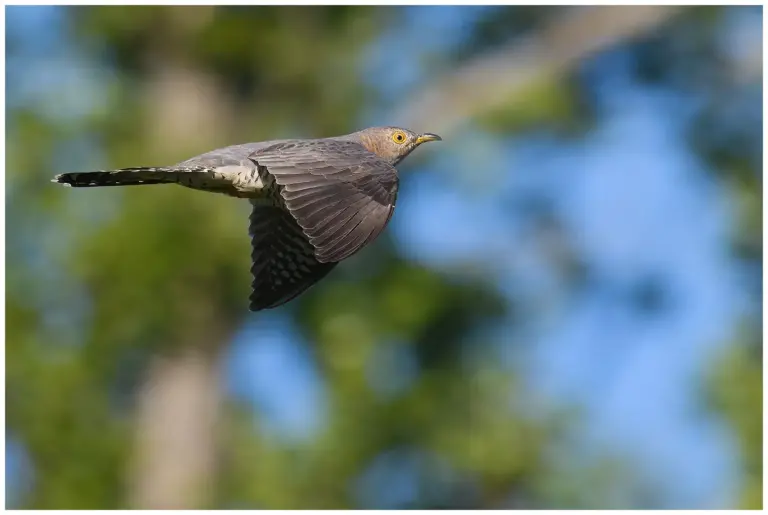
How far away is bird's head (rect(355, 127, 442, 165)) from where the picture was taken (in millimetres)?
5641

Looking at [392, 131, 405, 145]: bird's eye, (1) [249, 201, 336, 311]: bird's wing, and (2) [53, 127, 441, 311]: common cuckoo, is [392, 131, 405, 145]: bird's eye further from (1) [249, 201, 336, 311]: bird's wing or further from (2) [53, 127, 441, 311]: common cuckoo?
(1) [249, 201, 336, 311]: bird's wing

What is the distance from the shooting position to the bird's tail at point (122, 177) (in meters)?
4.32

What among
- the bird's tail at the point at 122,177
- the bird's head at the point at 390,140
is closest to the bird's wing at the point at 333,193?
the bird's tail at the point at 122,177

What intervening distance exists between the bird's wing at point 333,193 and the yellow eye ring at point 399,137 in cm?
93

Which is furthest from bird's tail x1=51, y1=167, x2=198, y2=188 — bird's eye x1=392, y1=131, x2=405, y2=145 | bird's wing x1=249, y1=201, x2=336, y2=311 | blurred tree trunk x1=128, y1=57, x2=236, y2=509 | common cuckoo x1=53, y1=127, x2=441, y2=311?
blurred tree trunk x1=128, y1=57, x2=236, y2=509

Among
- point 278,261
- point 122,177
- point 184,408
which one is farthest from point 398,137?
point 184,408

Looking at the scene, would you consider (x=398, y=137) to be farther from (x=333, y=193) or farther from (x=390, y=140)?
(x=333, y=193)

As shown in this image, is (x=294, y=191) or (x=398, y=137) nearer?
(x=294, y=191)

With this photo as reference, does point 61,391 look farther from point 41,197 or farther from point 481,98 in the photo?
point 481,98

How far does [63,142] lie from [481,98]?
424cm

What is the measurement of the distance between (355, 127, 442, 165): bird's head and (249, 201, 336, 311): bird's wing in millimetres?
559

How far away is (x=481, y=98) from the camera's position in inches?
497

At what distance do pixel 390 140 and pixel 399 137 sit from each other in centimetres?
6

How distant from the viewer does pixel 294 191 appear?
4.41 meters
